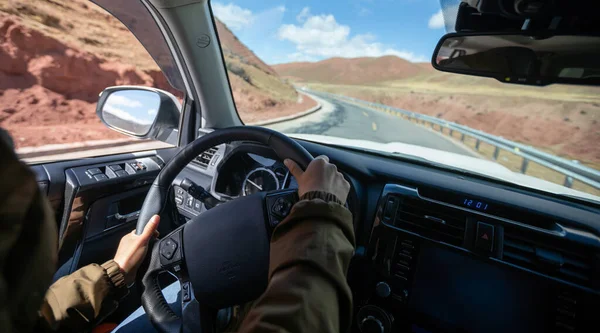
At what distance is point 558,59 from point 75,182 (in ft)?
10.3

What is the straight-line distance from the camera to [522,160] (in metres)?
3.46

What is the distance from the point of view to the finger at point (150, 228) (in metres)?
1.93

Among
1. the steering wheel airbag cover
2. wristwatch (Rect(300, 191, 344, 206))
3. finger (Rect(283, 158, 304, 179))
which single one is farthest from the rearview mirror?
the steering wheel airbag cover

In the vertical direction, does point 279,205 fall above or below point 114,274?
above

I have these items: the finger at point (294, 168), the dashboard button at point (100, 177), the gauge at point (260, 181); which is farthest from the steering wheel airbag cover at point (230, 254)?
the dashboard button at point (100, 177)

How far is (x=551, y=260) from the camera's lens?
6.08 feet

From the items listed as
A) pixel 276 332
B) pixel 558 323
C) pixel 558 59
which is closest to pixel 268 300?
pixel 276 332

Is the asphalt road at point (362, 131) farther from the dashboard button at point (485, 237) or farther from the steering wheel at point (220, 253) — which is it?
the steering wheel at point (220, 253)

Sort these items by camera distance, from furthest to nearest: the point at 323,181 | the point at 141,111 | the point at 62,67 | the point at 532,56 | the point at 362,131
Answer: the point at 62,67, the point at 362,131, the point at 141,111, the point at 532,56, the point at 323,181

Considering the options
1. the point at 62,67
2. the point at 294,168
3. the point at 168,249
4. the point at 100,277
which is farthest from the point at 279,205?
the point at 62,67

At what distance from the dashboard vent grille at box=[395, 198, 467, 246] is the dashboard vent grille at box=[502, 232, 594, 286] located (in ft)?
0.88

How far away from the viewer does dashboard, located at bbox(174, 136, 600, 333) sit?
1.85 meters

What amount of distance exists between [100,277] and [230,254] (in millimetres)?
640

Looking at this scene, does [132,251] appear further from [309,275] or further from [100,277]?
[309,275]
